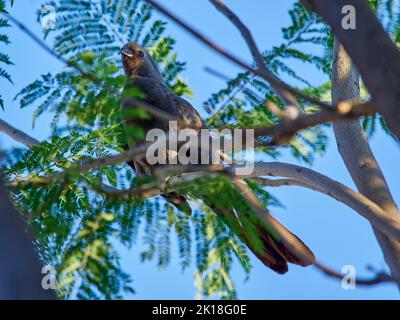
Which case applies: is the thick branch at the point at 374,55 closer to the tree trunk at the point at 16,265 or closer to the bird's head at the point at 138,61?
the tree trunk at the point at 16,265

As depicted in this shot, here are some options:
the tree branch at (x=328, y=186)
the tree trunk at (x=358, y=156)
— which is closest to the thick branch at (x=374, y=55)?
the tree branch at (x=328, y=186)

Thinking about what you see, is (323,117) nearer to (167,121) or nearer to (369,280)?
(369,280)

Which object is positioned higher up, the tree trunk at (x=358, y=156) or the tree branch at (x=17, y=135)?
the tree branch at (x=17, y=135)

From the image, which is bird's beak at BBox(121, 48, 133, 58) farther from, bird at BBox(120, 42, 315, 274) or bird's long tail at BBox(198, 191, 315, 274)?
bird's long tail at BBox(198, 191, 315, 274)

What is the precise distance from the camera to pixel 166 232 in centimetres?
388

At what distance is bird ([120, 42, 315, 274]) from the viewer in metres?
4.41

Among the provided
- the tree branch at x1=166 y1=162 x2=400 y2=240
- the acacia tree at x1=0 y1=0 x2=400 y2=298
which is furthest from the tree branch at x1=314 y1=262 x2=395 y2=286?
the tree branch at x1=166 y1=162 x2=400 y2=240

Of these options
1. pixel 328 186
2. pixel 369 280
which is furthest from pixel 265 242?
pixel 369 280

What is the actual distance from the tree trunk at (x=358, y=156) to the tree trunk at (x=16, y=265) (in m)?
2.20

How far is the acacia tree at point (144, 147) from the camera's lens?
2.77 meters

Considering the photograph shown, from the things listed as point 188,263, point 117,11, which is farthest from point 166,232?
point 117,11

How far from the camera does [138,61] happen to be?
6.38 metres
